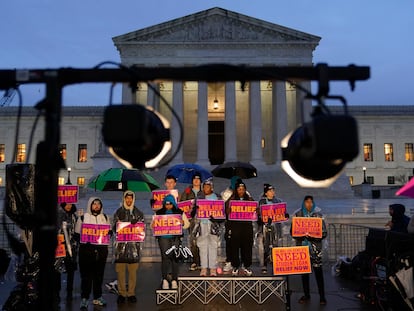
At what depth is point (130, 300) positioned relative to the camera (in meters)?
8.55

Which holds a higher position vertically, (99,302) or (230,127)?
(230,127)

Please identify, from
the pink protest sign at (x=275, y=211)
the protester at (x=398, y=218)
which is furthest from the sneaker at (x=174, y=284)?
the protester at (x=398, y=218)

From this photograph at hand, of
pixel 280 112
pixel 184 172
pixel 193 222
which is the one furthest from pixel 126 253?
pixel 280 112

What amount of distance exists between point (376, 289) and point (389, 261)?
106cm

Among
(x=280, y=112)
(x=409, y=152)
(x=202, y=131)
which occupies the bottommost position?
(x=202, y=131)

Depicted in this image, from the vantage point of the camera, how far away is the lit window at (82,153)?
63.6 metres

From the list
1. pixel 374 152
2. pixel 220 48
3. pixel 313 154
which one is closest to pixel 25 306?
pixel 313 154

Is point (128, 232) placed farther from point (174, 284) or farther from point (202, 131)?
point (202, 131)

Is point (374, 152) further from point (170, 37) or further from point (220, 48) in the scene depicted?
point (170, 37)

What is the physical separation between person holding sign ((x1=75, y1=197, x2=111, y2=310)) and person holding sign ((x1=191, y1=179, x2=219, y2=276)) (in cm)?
201

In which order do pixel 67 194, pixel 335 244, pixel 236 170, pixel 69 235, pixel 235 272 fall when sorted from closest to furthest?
pixel 69 235 < pixel 235 272 < pixel 67 194 < pixel 335 244 < pixel 236 170

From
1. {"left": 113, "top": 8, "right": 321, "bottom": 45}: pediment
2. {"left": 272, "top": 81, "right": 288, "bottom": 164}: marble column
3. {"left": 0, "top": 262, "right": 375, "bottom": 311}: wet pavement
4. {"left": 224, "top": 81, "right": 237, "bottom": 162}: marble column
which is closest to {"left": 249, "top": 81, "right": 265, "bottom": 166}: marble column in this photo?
{"left": 224, "top": 81, "right": 237, "bottom": 162}: marble column

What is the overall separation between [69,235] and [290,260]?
4.41m

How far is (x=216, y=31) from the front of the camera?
4591 centimetres
